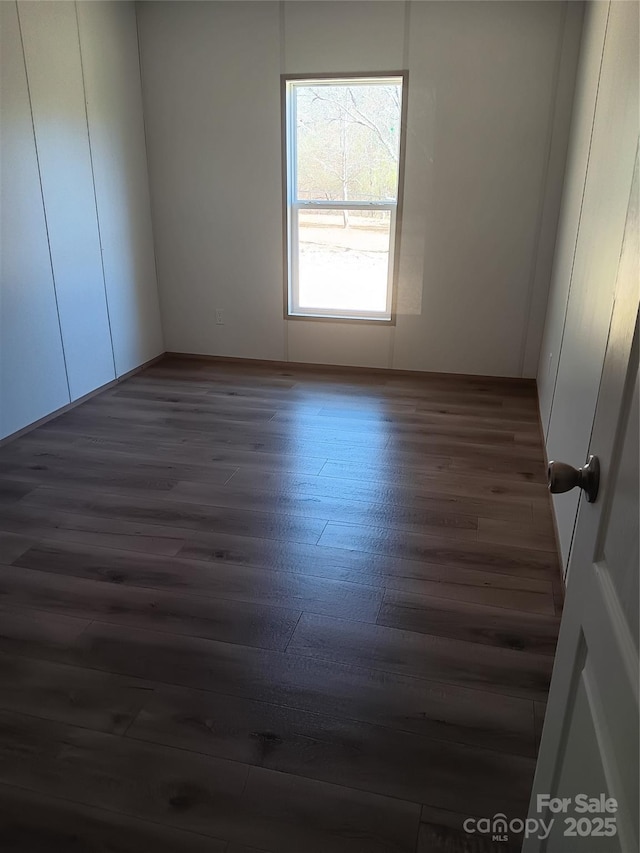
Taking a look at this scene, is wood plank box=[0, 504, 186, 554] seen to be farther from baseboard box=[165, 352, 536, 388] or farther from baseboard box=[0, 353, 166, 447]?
baseboard box=[165, 352, 536, 388]

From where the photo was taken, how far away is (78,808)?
4.60ft

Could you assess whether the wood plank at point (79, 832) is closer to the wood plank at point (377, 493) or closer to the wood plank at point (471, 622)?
the wood plank at point (471, 622)

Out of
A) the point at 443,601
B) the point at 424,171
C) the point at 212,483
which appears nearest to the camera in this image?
the point at 443,601

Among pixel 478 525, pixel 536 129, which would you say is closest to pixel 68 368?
pixel 478 525

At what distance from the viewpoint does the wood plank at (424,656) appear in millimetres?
1758

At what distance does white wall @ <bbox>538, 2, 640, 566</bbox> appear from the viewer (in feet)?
6.40

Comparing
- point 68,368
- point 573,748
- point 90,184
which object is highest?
point 90,184

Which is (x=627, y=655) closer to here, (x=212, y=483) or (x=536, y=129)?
(x=212, y=483)

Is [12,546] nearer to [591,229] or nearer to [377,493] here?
[377,493]

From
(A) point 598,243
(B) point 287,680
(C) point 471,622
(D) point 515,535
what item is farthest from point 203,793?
(A) point 598,243

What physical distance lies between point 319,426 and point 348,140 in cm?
222

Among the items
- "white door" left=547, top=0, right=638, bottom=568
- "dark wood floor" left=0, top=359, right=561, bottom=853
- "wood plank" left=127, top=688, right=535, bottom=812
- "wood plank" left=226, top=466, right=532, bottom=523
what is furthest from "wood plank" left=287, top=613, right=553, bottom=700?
"wood plank" left=226, top=466, right=532, bottom=523

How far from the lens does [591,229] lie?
2463mm

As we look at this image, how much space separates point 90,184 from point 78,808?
379 centimetres
